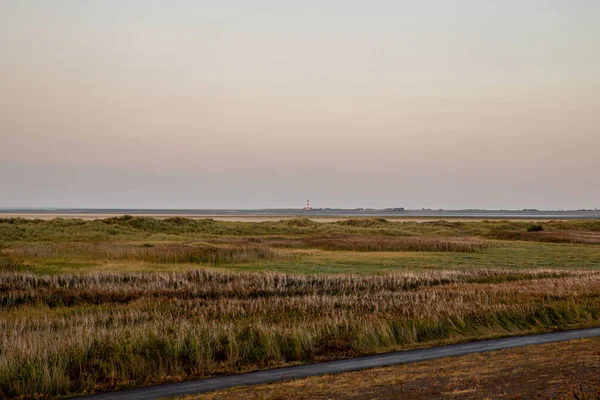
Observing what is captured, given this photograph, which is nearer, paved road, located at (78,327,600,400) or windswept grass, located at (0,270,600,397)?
paved road, located at (78,327,600,400)

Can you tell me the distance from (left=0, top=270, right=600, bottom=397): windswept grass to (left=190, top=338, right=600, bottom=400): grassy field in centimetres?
307

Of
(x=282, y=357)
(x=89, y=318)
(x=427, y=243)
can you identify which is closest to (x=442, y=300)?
(x=282, y=357)

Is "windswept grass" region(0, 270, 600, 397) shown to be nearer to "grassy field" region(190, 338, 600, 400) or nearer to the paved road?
the paved road

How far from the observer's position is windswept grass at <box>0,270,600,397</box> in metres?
15.2

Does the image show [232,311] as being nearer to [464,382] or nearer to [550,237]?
[464,382]

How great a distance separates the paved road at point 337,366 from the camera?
13.5 metres

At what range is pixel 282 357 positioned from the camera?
16953 mm

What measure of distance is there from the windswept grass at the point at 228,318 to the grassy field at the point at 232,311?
50mm

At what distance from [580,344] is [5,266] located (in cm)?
3318

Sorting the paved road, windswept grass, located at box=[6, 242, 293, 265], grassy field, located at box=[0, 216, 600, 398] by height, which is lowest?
the paved road

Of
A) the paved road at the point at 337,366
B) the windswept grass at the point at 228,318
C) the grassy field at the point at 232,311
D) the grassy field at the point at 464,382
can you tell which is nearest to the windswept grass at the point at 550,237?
the grassy field at the point at 232,311

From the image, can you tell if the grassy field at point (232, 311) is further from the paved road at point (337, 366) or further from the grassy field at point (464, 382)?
the grassy field at point (464, 382)

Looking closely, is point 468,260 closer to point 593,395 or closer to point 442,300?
point 442,300

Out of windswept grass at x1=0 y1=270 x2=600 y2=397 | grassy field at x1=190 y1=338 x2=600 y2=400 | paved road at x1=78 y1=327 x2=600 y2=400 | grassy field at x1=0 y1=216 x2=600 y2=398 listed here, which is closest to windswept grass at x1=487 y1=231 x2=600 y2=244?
grassy field at x1=0 y1=216 x2=600 y2=398
